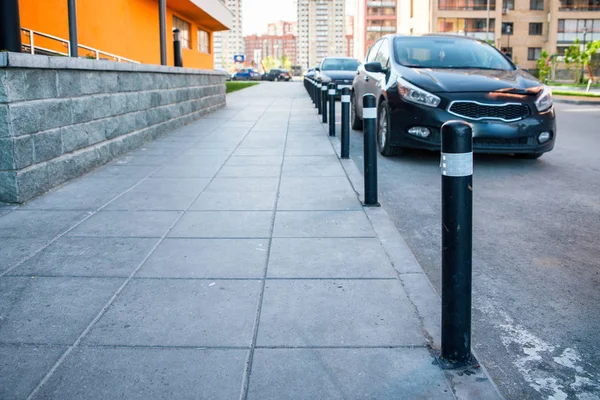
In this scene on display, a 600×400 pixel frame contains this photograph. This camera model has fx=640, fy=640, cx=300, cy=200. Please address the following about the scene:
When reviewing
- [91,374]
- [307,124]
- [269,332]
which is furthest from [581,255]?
[307,124]

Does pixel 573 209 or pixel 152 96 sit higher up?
pixel 152 96

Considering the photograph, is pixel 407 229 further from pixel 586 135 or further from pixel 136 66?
pixel 586 135

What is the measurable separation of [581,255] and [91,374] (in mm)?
3572

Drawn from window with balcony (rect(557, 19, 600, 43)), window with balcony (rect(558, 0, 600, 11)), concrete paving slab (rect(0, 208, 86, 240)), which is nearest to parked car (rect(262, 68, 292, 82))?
window with balcony (rect(557, 19, 600, 43))

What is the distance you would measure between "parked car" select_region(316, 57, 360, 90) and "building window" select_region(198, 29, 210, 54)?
13.4 meters

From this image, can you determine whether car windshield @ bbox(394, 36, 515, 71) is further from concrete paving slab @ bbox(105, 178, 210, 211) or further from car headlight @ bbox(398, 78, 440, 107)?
concrete paving slab @ bbox(105, 178, 210, 211)

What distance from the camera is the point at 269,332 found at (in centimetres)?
Answer: 323

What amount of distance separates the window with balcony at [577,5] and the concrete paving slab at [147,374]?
78100 mm

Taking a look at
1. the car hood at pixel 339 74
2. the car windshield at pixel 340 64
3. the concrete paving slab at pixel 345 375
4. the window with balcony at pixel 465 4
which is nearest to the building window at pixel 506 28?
the window with balcony at pixel 465 4

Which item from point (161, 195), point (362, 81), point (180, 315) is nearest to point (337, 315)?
point (180, 315)

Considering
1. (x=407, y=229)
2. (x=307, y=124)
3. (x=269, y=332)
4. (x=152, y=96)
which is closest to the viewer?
(x=269, y=332)

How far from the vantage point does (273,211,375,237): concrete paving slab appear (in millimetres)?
5062

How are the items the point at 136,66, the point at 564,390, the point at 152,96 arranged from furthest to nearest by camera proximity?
1. the point at 152,96
2. the point at 136,66
3. the point at 564,390

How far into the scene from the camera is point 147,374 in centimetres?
279
